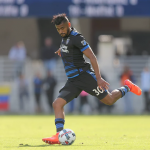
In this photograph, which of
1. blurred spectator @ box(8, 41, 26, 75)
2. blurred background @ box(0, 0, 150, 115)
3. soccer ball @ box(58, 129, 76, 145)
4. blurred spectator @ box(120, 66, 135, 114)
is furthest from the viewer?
blurred spectator @ box(8, 41, 26, 75)

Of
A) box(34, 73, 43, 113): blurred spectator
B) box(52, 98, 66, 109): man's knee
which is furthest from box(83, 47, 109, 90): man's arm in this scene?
box(34, 73, 43, 113): blurred spectator

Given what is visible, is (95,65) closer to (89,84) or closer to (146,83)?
(89,84)

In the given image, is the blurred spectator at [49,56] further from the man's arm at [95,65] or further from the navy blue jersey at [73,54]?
the man's arm at [95,65]

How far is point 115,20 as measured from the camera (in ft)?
87.5

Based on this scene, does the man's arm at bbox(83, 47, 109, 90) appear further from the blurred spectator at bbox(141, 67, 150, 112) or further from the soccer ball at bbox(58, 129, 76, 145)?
the blurred spectator at bbox(141, 67, 150, 112)

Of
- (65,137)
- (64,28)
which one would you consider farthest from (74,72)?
(65,137)

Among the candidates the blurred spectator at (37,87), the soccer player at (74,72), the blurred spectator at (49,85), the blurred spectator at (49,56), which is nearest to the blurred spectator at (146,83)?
the blurred spectator at (49,85)

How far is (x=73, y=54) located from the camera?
789 centimetres

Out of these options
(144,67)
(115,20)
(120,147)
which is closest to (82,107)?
(144,67)

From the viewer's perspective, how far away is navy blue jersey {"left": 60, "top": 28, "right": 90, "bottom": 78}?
7723mm

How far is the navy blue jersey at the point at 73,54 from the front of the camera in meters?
7.72

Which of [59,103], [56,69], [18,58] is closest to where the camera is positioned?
[59,103]

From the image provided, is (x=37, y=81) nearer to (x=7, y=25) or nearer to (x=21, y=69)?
(x=21, y=69)

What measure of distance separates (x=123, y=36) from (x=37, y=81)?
29.5 ft
